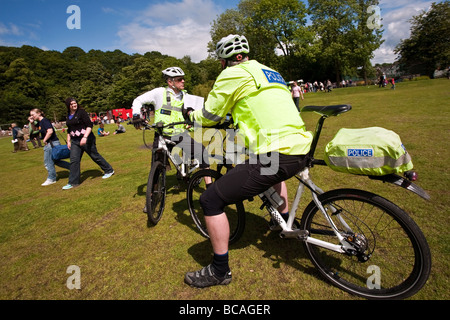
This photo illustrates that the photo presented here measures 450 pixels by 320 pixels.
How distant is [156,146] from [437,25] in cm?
7275

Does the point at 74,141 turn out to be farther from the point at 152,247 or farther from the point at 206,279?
the point at 206,279

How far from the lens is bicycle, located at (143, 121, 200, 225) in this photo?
13.1 feet

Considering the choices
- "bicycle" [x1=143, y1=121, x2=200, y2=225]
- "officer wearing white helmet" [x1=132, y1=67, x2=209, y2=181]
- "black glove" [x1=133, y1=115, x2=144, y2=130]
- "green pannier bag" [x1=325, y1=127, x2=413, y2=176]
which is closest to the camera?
"green pannier bag" [x1=325, y1=127, x2=413, y2=176]

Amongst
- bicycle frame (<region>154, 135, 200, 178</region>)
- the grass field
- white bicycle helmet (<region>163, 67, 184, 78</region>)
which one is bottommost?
the grass field

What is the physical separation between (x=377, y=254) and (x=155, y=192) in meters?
3.39

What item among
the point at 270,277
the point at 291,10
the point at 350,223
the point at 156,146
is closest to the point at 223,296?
the point at 270,277

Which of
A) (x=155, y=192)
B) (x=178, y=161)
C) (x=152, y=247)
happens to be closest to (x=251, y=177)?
(x=152, y=247)

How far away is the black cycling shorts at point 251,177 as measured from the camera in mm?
2229

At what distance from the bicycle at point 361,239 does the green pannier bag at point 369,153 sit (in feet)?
0.64

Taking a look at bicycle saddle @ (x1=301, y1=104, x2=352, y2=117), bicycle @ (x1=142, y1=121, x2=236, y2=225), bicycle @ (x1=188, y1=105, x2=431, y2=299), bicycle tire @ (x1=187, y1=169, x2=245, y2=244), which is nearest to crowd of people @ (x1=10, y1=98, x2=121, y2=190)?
bicycle @ (x1=142, y1=121, x2=236, y2=225)

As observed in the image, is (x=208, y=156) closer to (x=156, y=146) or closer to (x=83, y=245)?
(x=156, y=146)

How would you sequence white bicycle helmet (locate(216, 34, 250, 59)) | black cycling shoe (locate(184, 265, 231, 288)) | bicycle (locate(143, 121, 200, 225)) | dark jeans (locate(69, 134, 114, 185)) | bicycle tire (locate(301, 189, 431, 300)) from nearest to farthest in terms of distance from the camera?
bicycle tire (locate(301, 189, 431, 300)), white bicycle helmet (locate(216, 34, 250, 59)), black cycling shoe (locate(184, 265, 231, 288)), bicycle (locate(143, 121, 200, 225)), dark jeans (locate(69, 134, 114, 185))

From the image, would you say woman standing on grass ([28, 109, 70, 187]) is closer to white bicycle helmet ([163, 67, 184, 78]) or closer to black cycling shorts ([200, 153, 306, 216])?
white bicycle helmet ([163, 67, 184, 78])

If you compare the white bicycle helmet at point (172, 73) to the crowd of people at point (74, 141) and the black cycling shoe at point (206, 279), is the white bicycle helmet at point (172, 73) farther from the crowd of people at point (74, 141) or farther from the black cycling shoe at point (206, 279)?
the black cycling shoe at point (206, 279)
